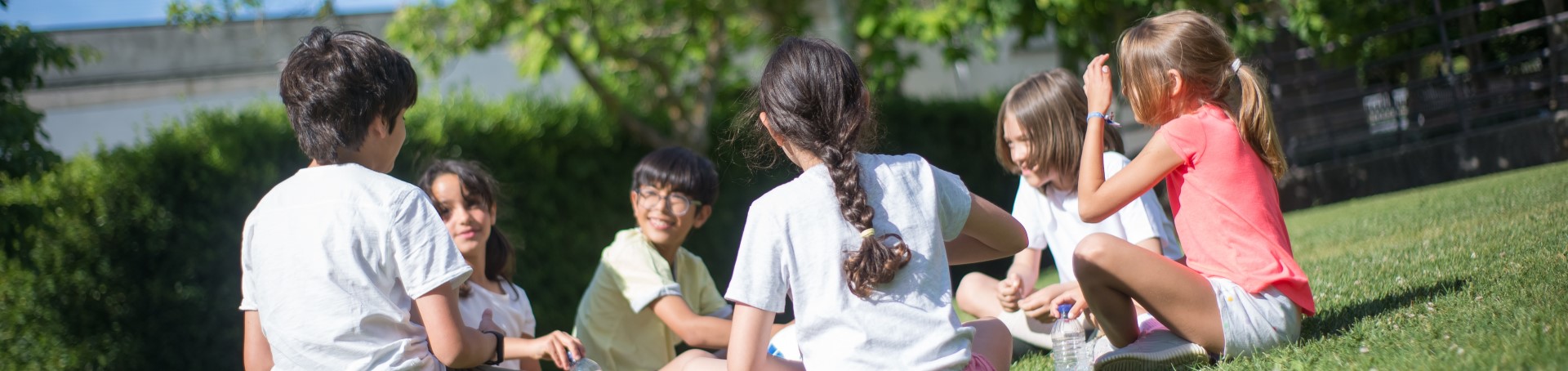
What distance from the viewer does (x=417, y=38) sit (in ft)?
29.2

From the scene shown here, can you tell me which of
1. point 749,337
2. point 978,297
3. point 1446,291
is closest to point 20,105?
point 749,337

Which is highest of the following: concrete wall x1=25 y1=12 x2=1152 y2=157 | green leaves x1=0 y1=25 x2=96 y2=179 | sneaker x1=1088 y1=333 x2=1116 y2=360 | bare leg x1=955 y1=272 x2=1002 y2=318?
concrete wall x1=25 y1=12 x2=1152 y2=157

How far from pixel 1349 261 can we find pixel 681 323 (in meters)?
2.71

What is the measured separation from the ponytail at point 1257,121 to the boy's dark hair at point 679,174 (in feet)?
6.33

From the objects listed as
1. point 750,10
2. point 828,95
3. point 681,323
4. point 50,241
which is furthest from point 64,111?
point 828,95

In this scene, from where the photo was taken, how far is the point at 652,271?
393 cm

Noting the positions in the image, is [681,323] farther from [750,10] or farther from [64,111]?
[64,111]

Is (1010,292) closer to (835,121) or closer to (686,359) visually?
(686,359)

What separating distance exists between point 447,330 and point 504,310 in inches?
60.7

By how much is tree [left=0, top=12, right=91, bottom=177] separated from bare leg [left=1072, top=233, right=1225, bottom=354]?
422cm

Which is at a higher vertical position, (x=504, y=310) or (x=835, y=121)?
(x=835, y=121)

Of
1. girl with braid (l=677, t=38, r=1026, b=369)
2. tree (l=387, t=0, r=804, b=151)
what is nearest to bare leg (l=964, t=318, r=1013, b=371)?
girl with braid (l=677, t=38, r=1026, b=369)

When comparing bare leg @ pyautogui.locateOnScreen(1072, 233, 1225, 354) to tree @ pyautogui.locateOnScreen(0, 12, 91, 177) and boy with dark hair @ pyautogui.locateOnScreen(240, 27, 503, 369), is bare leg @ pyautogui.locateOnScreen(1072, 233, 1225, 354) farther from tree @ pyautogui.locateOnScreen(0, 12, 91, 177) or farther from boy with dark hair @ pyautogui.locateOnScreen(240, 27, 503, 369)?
tree @ pyautogui.locateOnScreen(0, 12, 91, 177)

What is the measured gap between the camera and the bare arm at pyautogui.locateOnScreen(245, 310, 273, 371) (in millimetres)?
2963
